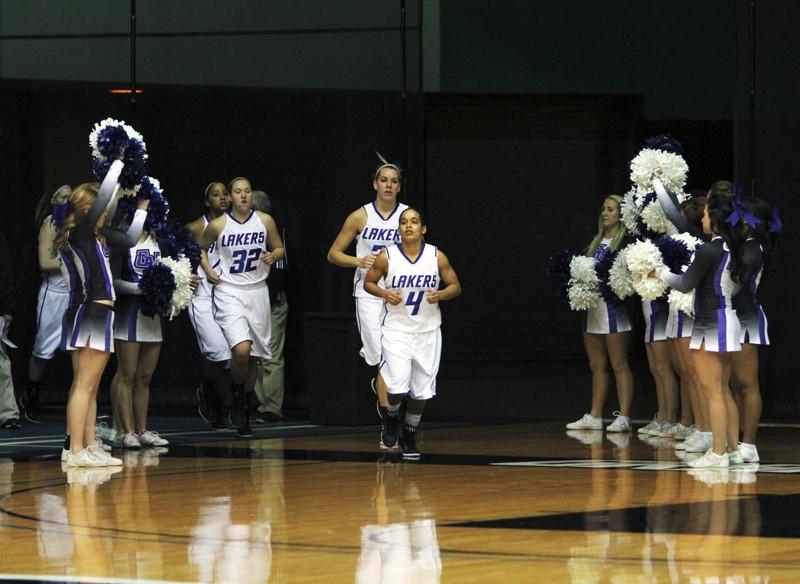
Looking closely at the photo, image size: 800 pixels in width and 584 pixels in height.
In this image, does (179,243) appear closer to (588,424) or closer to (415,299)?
(415,299)

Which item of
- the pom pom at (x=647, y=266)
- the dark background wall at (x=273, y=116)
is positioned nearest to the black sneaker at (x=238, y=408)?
the dark background wall at (x=273, y=116)

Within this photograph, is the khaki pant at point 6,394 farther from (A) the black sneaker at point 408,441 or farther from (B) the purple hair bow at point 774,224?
(B) the purple hair bow at point 774,224

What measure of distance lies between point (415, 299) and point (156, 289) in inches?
70.8

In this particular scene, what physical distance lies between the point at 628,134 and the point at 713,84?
4.67 ft

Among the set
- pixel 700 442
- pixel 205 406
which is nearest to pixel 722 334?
pixel 700 442

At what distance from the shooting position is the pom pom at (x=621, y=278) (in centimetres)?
1327

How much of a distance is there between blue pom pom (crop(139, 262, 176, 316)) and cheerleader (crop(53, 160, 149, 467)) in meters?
0.67

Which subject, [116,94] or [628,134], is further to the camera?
[628,134]

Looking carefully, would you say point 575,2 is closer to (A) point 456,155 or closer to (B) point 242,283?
(A) point 456,155

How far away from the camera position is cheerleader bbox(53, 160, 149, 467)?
10859 millimetres

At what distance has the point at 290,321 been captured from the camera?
642 inches

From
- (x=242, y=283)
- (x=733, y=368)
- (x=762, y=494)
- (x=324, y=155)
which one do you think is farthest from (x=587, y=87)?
(x=762, y=494)

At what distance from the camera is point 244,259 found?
13.8m

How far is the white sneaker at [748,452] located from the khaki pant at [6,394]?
259 inches
